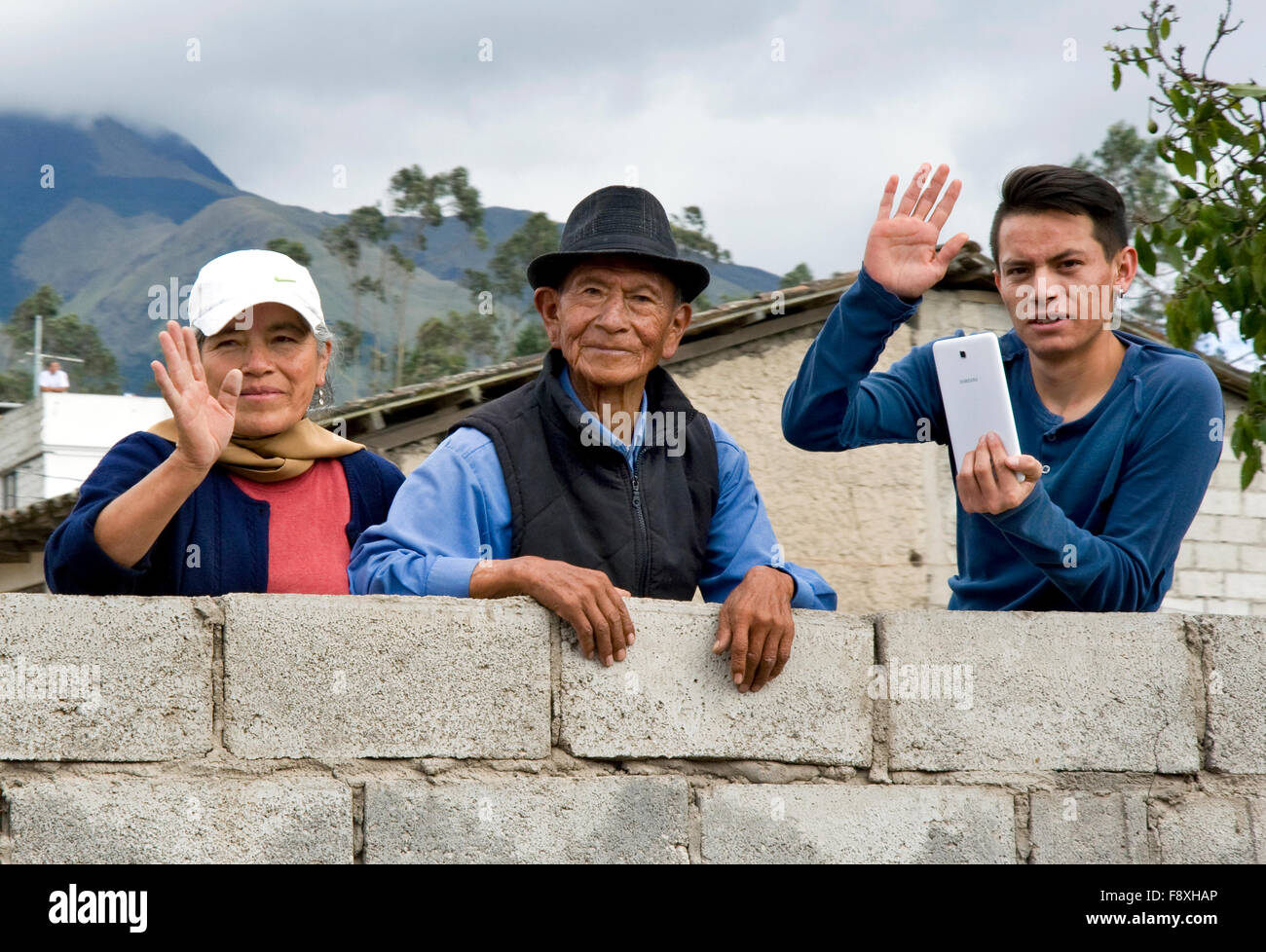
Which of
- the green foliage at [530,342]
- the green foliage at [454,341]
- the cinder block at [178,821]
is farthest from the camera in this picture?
the green foliage at [454,341]

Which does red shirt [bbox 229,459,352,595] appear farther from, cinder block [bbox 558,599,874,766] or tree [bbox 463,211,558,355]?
tree [bbox 463,211,558,355]

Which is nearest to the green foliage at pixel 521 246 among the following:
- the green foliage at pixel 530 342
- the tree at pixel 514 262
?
the tree at pixel 514 262

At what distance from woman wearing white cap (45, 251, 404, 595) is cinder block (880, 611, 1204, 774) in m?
1.40

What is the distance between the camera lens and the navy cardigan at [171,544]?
3.03m

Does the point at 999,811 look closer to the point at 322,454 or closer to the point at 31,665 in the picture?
the point at 322,454

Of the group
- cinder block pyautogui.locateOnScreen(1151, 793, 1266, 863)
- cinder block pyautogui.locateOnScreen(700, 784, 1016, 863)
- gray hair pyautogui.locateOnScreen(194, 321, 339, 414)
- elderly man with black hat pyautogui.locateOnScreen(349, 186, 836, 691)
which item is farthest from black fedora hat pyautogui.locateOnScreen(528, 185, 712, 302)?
cinder block pyautogui.locateOnScreen(1151, 793, 1266, 863)

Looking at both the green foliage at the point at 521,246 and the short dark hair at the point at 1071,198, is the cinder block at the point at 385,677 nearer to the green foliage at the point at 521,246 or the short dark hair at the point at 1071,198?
the short dark hair at the point at 1071,198

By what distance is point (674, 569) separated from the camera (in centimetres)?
331

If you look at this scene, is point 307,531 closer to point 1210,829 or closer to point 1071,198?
point 1071,198

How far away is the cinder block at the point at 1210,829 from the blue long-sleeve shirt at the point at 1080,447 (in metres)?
0.51

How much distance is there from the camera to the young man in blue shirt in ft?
11.0

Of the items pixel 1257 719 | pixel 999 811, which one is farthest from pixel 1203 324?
pixel 999 811

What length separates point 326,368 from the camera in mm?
3525

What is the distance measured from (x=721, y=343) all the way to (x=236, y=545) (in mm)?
6358
